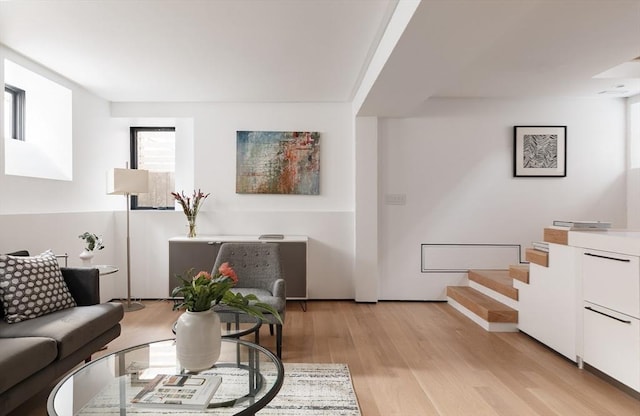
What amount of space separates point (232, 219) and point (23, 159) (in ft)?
6.80

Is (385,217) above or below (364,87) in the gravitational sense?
below

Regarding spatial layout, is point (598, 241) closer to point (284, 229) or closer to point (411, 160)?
point (411, 160)

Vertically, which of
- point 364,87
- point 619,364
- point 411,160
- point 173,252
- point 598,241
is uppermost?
point 364,87

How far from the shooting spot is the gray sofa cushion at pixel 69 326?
6.71ft

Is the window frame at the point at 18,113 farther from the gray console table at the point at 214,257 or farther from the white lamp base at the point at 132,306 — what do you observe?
the white lamp base at the point at 132,306

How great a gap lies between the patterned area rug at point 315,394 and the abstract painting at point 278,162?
240 centimetres

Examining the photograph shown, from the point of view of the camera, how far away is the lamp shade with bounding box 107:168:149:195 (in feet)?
12.7

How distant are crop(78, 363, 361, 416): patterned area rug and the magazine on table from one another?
656mm

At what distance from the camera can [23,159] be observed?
3.40 meters

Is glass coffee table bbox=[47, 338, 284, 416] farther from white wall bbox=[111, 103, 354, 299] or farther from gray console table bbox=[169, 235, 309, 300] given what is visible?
white wall bbox=[111, 103, 354, 299]

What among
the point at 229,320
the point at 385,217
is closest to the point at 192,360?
the point at 229,320

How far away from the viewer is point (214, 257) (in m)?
4.09

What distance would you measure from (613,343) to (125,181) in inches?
171

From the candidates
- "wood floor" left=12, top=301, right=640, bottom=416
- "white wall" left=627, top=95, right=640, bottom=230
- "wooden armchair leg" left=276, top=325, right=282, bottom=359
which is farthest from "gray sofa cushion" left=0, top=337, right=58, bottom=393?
"white wall" left=627, top=95, right=640, bottom=230
